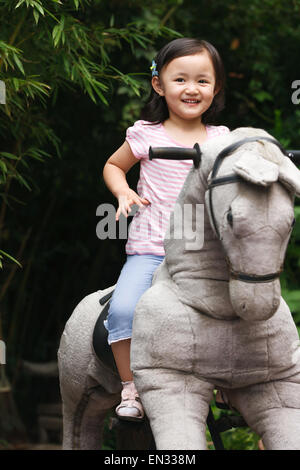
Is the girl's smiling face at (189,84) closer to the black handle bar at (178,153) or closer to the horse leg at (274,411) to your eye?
the black handle bar at (178,153)

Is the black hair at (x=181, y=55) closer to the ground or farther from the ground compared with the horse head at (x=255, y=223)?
farther from the ground

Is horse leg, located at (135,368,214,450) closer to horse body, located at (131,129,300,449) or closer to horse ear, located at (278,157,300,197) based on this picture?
horse body, located at (131,129,300,449)

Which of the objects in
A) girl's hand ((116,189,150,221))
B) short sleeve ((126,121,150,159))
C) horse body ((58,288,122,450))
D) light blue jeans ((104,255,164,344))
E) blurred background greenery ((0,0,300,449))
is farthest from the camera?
blurred background greenery ((0,0,300,449))

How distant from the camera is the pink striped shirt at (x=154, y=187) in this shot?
2.29 meters

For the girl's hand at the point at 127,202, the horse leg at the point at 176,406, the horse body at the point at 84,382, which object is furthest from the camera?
the horse body at the point at 84,382

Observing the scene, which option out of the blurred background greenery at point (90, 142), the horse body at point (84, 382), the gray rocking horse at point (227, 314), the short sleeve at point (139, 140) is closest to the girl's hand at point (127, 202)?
the gray rocking horse at point (227, 314)

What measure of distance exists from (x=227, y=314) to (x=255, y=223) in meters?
0.33

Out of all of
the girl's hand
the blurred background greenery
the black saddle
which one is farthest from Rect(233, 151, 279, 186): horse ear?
the blurred background greenery

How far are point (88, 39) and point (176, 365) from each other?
1.87 metres

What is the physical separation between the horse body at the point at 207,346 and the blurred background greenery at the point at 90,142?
1.83m

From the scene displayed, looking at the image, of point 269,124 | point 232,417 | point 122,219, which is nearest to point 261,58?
point 269,124

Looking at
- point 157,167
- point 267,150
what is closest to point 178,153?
point 267,150

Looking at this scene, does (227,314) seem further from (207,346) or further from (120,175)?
(120,175)

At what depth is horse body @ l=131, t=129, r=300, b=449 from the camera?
1.87 meters
